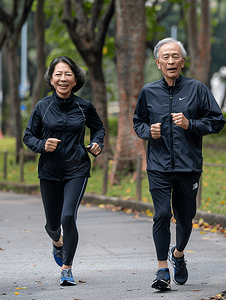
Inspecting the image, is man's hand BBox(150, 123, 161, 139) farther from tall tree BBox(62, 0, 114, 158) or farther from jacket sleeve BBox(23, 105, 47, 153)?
tall tree BBox(62, 0, 114, 158)

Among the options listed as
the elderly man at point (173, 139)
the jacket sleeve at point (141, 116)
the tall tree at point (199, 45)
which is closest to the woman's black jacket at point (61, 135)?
the jacket sleeve at point (141, 116)

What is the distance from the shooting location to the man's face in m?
4.88

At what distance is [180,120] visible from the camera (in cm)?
462

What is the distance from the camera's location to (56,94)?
5.22 metres

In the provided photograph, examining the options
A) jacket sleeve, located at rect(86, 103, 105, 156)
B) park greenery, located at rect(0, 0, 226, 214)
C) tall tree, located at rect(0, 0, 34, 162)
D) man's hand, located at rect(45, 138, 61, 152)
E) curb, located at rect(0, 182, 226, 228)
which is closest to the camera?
man's hand, located at rect(45, 138, 61, 152)

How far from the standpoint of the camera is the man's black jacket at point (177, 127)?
188 inches

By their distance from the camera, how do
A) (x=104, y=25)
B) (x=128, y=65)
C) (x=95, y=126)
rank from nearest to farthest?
1. (x=95, y=126)
2. (x=128, y=65)
3. (x=104, y=25)

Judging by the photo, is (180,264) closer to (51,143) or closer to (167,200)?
(167,200)

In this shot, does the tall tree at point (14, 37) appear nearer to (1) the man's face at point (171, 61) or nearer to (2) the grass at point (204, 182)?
(2) the grass at point (204, 182)

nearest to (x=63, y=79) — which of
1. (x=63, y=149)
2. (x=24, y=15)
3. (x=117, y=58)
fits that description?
(x=63, y=149)

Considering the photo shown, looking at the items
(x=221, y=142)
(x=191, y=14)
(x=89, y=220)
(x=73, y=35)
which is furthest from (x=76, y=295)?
(x=221, y=142)

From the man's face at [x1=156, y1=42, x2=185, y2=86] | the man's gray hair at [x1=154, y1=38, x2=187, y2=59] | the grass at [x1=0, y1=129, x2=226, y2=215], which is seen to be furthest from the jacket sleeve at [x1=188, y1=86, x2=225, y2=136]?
the grass at [x1=0, y1=129, x2=226, y2=215]

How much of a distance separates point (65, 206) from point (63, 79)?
3.72 ft

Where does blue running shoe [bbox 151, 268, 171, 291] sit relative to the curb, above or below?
above
